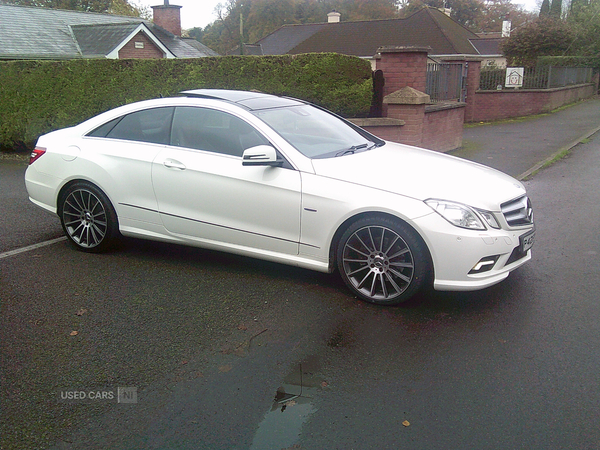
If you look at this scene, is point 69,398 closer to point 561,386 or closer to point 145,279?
point 145,279

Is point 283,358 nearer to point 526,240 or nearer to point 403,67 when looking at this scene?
point 526,240

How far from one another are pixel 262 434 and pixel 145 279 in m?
2.65

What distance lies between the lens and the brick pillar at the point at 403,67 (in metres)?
11.6

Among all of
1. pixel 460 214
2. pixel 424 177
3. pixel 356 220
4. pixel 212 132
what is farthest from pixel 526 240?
pixel 212 132

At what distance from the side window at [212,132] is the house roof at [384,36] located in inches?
1618

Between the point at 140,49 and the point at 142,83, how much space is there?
21.5m

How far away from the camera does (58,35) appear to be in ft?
102

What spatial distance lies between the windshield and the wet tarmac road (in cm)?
118

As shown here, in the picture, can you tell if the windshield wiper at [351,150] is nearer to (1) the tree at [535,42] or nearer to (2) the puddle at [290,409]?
(2) the puddle at [290,409]

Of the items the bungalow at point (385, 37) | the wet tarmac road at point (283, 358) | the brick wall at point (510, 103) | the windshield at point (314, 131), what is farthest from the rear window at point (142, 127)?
the bungalow at point (385, 37)

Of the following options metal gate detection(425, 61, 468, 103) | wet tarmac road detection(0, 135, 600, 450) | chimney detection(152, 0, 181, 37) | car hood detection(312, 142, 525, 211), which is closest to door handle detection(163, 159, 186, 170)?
wet tarmac road detection(0, 135, 600, 450)

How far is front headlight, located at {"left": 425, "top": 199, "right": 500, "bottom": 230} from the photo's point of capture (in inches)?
176

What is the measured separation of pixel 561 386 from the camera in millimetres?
3580

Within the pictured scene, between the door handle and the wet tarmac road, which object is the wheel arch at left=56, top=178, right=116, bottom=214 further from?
the door handle
